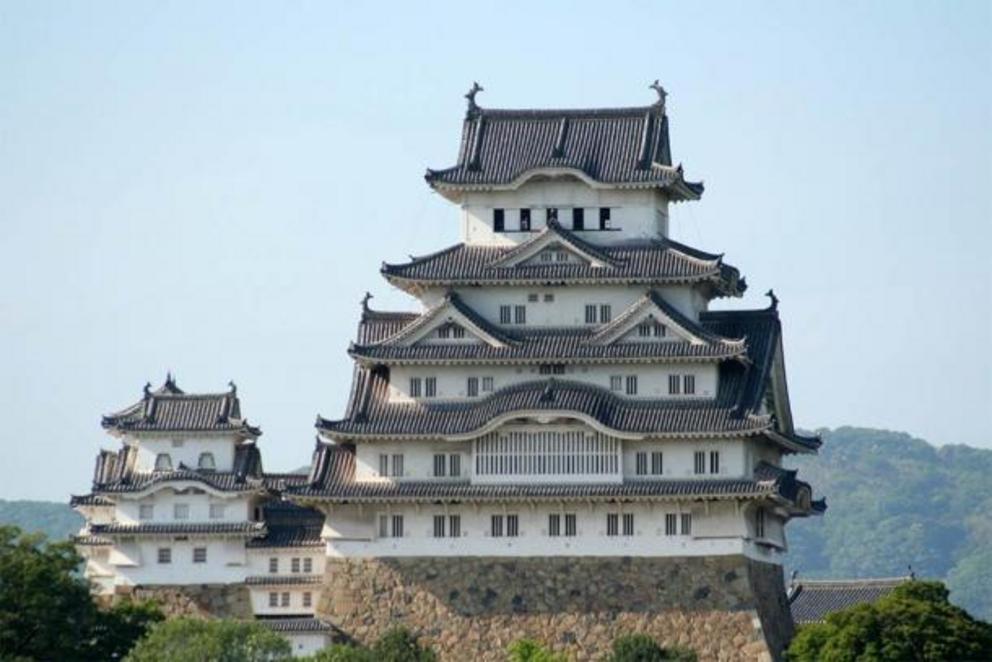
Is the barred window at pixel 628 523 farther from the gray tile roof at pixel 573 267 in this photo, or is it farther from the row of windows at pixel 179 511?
the row of windows at pixel 179 511

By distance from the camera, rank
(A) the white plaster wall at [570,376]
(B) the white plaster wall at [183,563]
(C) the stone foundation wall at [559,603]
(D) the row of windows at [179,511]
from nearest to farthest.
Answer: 1. (C) the stone foundation wall at [559,603]
2. (A) the white plaster wall at [570,376]
3. (B) the white plaster wall at [183,563]
4. (D) the row of windows at [179,511]

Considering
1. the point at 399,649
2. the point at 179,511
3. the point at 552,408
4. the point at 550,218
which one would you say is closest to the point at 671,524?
the point at 552,408

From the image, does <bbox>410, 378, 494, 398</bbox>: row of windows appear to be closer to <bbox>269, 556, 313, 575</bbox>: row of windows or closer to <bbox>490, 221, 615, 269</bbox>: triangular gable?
<bbox>490, 221, 615, 269</bbox>: triangular gable

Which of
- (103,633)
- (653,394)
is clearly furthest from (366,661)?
(653,394)

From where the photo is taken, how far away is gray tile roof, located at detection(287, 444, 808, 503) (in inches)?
3049

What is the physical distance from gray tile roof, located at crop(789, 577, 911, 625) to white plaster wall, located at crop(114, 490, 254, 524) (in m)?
19.5

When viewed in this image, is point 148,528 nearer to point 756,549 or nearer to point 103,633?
point 103,633

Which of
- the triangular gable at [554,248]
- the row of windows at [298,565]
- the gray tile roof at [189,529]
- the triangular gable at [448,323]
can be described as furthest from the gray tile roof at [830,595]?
the gray tile roof at [189,529]

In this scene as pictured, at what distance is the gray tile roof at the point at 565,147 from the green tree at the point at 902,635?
525 inches

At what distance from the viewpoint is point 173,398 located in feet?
278

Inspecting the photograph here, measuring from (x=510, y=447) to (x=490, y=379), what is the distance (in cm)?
211

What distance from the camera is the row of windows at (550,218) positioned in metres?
81.8

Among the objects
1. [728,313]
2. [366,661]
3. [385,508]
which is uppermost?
[728,313]

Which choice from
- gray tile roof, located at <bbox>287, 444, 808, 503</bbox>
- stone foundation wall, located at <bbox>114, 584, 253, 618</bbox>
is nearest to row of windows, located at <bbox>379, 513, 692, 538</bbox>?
gray tile roof, located at <bbox>287, 444, 808, 503</bbox>
